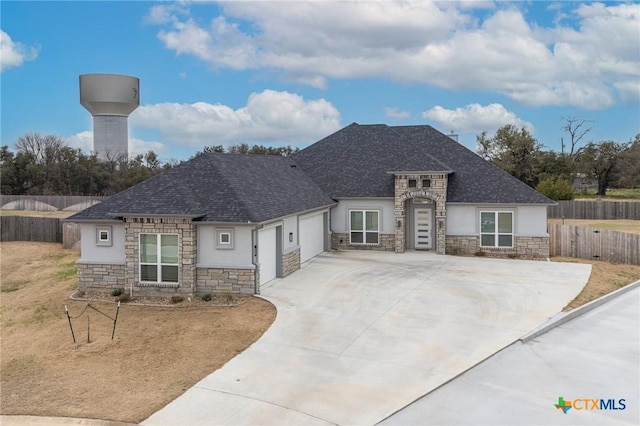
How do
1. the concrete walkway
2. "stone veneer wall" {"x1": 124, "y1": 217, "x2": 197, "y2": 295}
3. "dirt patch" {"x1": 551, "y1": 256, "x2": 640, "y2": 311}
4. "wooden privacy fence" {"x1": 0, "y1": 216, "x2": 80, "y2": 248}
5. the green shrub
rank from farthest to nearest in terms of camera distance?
the green shrub
"wooden privacy fence" {"x1": 0, "y1": 216, "x2": 80, "y2": 248}
"stone veneer wall" {"x1": 124, "y1": 217, "x2": 197, "y2": 295}
"dirt patch" {"x1": 551, "y1": 256, "x2": 640, "y2": 311}
the concrete walkway

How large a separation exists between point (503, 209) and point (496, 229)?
942mm

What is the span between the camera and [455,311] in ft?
44.5

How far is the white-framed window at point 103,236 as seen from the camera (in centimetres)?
1630

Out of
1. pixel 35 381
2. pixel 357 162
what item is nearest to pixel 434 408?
pixel 35 381

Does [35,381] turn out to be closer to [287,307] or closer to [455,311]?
[287,307]

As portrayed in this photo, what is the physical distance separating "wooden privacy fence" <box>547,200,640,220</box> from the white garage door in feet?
90.5

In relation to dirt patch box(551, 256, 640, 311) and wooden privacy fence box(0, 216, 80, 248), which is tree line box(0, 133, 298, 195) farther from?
dirt patch box(551, 256, 640, 311)

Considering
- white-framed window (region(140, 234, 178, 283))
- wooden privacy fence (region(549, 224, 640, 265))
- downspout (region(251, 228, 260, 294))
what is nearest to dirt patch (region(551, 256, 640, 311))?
wooden privacy fence (region(549, 224, 640, 265))

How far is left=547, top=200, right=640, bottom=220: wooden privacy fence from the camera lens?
→ 1455 inches

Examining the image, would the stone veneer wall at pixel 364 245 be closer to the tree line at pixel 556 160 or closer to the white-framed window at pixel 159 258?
the white-framed window at pixel 159 258

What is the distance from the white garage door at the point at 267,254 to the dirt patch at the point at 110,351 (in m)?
1.57

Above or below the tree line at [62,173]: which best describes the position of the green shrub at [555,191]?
below

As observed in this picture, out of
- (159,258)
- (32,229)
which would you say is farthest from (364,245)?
(32,229)

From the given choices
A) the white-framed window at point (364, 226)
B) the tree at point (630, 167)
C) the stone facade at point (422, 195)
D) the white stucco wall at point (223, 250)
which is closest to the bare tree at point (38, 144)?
the white-framed window at point (364, 226)
